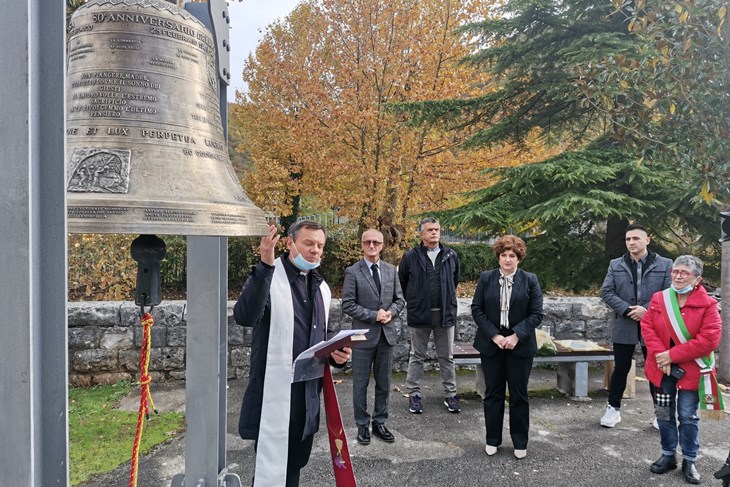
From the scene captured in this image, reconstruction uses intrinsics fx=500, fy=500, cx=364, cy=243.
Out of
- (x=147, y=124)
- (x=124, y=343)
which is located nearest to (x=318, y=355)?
(x=147, y=124)

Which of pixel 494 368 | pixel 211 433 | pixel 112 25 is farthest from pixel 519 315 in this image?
pixel 112 25

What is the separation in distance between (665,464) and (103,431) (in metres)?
5.11

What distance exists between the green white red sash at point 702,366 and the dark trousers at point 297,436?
123 inches

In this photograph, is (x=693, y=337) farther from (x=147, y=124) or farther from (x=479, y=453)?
(x=147, y=124)

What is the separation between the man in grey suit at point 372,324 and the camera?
4715mm

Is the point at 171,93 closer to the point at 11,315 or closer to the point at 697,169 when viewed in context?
the point at 11,315

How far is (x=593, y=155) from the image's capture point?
8.52m

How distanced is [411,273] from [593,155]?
4798 mm

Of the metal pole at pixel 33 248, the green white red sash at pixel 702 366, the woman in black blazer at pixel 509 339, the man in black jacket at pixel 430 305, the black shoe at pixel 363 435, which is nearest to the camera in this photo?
the metal pole at pixel 33 248

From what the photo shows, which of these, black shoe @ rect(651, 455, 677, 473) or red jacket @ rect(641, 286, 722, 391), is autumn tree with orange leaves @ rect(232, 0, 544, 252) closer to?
red jacket @ rect(641, 286, 722, 391)

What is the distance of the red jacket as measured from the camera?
3.94 meters

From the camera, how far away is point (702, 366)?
13.1ft

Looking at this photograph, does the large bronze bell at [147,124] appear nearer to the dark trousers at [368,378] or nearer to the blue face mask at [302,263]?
the blue face mask at [302,263]

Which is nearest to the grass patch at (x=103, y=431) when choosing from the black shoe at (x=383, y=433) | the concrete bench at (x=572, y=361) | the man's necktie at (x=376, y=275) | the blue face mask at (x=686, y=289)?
the black shoe at (x=383, y=433)
